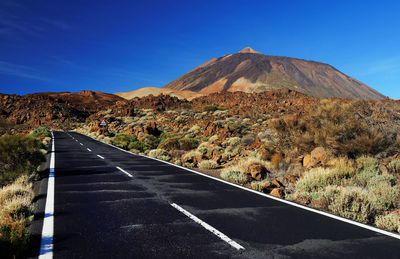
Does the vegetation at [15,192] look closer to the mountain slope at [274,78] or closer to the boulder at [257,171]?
the boulder at [257,171]

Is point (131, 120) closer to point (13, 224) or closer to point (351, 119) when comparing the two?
point (351, 119)

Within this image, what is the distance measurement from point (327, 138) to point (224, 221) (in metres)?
6.66

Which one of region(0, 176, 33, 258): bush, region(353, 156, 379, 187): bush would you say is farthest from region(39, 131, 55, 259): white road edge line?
region(353, 156, 379, 187): bush

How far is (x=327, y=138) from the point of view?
33.0 feet

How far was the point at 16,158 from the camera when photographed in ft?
34.0

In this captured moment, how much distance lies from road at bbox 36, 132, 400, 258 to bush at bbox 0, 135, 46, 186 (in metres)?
3.10

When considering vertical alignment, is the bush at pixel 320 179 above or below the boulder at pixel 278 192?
above

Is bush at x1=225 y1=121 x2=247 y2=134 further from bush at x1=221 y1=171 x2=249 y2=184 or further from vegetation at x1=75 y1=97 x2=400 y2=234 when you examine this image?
bush at x1=221 y1=171 x2=249 y2=184

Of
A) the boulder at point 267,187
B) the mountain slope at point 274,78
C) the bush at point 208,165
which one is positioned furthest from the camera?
the mountain slope at point 274,78

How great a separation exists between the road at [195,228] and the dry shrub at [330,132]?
14.9ft

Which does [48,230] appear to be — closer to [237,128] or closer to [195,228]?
[195,228]

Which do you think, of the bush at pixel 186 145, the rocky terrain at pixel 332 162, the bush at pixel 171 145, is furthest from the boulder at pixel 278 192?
the bush at pixel 171 145

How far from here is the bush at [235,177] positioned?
30.5ft

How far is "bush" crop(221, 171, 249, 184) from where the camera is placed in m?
9.29
